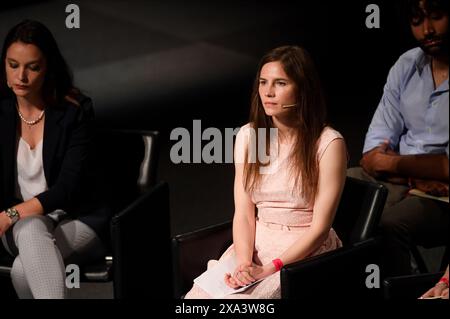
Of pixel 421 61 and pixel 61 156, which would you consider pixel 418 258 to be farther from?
pixel 61 156

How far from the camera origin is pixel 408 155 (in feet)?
10.2

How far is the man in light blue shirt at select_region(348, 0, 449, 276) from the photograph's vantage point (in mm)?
2818

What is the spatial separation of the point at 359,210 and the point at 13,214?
138cm

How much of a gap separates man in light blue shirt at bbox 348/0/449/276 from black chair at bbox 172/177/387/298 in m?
0.14

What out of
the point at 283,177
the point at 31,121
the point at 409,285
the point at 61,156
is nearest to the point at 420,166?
the point at 409,285

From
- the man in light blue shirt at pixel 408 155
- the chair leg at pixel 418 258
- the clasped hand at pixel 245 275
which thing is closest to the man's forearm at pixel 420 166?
the man in light blue shirt at pixel 408 155

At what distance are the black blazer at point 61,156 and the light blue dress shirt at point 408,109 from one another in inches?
Result: 45.7

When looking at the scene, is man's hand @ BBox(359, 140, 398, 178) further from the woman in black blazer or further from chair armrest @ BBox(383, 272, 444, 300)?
the woman in black blazer

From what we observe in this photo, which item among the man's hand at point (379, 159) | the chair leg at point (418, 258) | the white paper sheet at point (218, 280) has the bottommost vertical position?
the chair leg at point (418, 258)

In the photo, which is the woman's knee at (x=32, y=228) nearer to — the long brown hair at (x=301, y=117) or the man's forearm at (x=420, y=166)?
the long brown hair at (x=301, y=117)

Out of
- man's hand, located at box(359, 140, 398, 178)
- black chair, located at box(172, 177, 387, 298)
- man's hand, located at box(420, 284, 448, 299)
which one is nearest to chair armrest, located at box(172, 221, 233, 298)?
black chair, located at box(172, 177, 387, 298)

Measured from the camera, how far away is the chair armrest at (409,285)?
2713 millimetres

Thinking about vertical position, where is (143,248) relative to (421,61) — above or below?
below

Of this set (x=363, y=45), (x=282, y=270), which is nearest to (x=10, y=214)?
(x=282, y=270)
